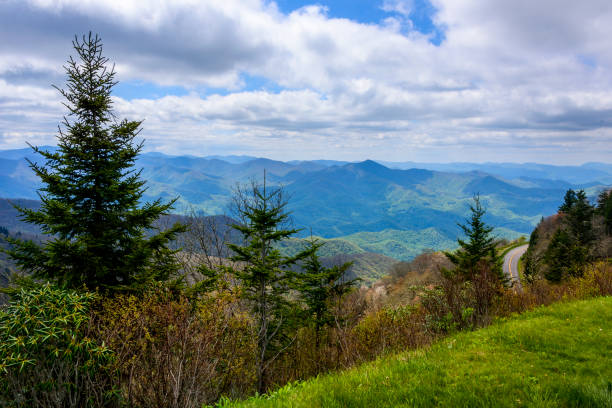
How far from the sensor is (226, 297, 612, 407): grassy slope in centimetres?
435

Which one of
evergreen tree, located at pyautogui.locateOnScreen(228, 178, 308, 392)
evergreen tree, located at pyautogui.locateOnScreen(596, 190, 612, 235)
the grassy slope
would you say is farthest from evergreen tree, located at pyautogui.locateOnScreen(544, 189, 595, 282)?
evergreen tree, located at pyautogui.locateOnScreen(228, 178, 308, 392)

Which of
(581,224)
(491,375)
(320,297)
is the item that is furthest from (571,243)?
(491,375)

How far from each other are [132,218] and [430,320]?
12161 millimetres

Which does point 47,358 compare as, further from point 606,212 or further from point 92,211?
point 606,212

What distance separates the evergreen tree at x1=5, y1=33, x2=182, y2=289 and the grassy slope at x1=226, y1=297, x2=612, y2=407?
31.0 ft

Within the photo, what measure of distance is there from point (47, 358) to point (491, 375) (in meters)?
9.01

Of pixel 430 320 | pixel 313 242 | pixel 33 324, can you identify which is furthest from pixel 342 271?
pixel 33 324

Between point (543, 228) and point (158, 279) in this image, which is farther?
point (543, 228)

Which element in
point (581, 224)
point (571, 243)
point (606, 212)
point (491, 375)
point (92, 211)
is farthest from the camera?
point (606, 212)

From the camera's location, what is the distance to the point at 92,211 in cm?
1175

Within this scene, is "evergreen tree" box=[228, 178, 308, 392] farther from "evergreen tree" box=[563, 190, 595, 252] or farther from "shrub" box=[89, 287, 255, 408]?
"evergreen tree" box=[563, 190, 595, 252]

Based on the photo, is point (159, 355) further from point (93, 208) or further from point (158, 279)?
point (93, 208)

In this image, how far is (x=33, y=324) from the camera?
635cm

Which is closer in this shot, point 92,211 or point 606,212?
point 92,211
